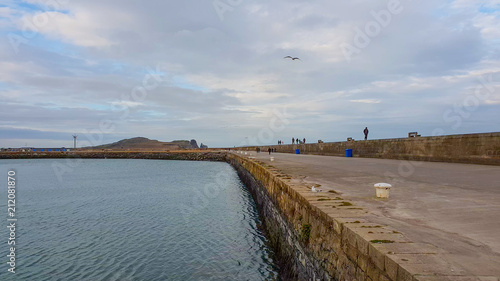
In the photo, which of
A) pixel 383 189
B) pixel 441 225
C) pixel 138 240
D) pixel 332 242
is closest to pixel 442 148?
pixel 383 189

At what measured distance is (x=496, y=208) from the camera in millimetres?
4938

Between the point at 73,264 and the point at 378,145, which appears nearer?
the point at 73,264

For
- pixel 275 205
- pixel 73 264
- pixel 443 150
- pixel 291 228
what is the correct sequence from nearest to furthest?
pixel 291 228, pixel 73 264, pixel 275 205, pixel 443 150

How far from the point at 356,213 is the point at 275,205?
574cm

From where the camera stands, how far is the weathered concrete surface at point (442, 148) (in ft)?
40.5

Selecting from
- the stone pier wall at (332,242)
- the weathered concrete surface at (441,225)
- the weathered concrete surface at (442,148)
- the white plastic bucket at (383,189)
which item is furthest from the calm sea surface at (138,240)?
the weathered concrete surface at (442,148)

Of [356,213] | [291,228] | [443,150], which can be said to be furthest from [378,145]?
[356,213]

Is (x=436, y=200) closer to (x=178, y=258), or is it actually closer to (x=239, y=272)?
(x=239, y=272)

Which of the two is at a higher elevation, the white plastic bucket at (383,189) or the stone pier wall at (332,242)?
the white plastic bucket at (383,189)

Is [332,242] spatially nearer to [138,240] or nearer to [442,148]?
[138,240]

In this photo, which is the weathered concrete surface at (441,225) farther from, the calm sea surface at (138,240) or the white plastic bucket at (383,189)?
the calm sea surface at (138,240)

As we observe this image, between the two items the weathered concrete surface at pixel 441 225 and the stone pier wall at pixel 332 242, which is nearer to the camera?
the weathered concrete surface at pixel 441 225

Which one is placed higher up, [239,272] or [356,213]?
[356,213]

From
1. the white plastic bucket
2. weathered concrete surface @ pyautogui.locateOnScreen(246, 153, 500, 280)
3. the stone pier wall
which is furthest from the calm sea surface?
weathered concrete surface @ pyautogui.locateOnScreen(246, 153, 500, 280)
